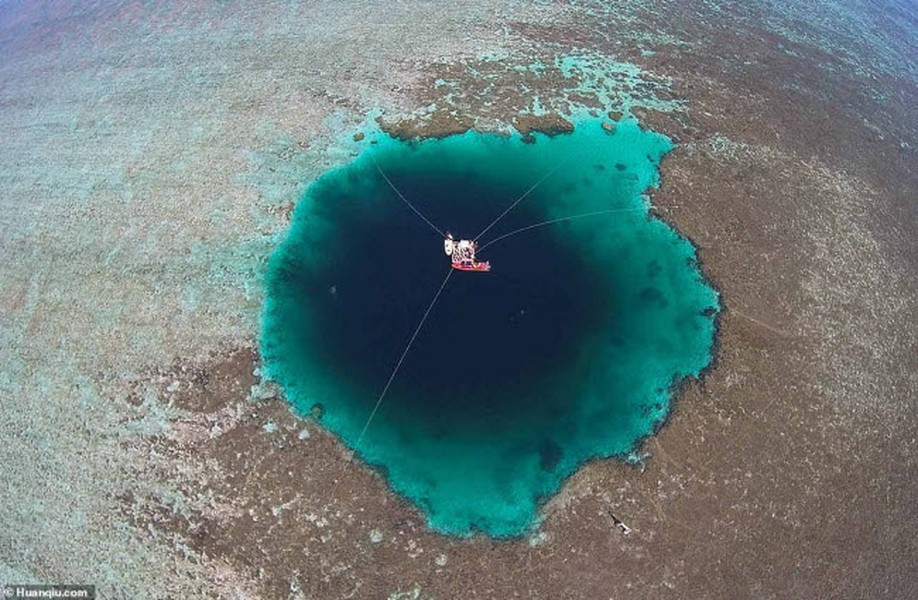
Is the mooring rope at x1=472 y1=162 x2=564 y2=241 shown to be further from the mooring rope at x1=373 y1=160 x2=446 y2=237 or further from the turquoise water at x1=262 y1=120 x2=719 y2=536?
the mooring rope at x1=373 y1=160 x2=446 y2=237

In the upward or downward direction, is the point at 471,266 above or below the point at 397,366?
above

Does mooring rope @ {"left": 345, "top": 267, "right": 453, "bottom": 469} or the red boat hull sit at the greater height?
the red boat hull

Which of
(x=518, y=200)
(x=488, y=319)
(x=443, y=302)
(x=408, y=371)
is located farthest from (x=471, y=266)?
(x=518, y=200)

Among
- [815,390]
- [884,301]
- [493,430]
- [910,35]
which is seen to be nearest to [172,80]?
[493,430]

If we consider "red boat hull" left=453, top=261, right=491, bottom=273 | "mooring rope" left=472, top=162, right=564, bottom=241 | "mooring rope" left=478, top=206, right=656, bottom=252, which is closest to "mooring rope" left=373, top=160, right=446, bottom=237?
"mooring rope" left=472, top=162, right=564, bottom=241

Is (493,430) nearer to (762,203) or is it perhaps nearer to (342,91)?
(762,203)

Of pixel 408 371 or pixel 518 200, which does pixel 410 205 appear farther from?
pixel 408 371
